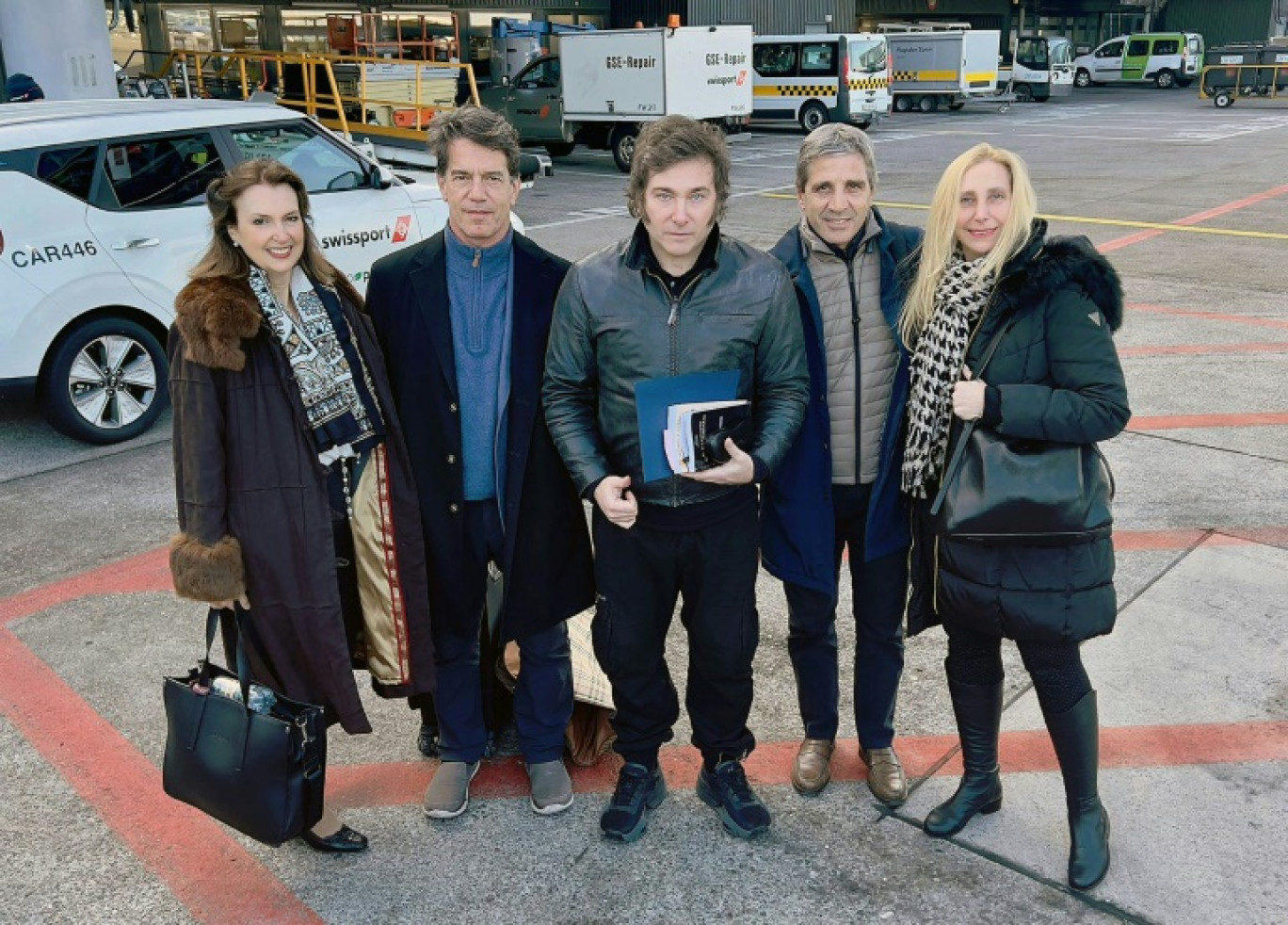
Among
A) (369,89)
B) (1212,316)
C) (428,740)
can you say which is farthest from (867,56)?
(428,740)

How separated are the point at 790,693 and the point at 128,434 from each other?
4.44 metres

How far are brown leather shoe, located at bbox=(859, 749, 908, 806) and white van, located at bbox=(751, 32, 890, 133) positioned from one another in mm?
23717

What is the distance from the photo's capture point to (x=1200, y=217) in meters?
13.7

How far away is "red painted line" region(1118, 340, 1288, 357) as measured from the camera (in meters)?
7.88

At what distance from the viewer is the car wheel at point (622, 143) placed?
19.7 metres

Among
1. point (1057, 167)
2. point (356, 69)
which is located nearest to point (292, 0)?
point (356, 69)

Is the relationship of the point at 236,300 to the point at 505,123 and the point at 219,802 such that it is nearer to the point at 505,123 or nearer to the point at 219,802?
the point at 505,123

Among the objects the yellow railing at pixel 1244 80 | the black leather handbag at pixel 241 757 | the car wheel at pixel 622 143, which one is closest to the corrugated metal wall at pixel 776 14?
the yellow railing at pixel 1244 80

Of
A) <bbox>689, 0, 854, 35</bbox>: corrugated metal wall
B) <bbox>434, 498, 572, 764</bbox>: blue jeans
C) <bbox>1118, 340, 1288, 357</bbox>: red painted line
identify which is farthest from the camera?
<bbox>689, 0, 854, 35</bbox>: corrugated metal wall

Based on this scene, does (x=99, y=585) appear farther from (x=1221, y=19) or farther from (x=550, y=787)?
(x=1221, y=19)

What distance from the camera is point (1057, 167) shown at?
19.1 metres

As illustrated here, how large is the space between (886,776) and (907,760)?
0.22 metres

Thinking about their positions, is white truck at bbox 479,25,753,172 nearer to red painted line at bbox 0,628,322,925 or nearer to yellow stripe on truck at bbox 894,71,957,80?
yellow stripe on truck at bbox 894,71,957,80

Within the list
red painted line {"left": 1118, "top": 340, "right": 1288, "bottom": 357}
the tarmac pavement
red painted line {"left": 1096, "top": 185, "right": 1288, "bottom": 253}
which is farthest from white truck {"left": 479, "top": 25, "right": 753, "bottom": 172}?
the tarmac pavement
